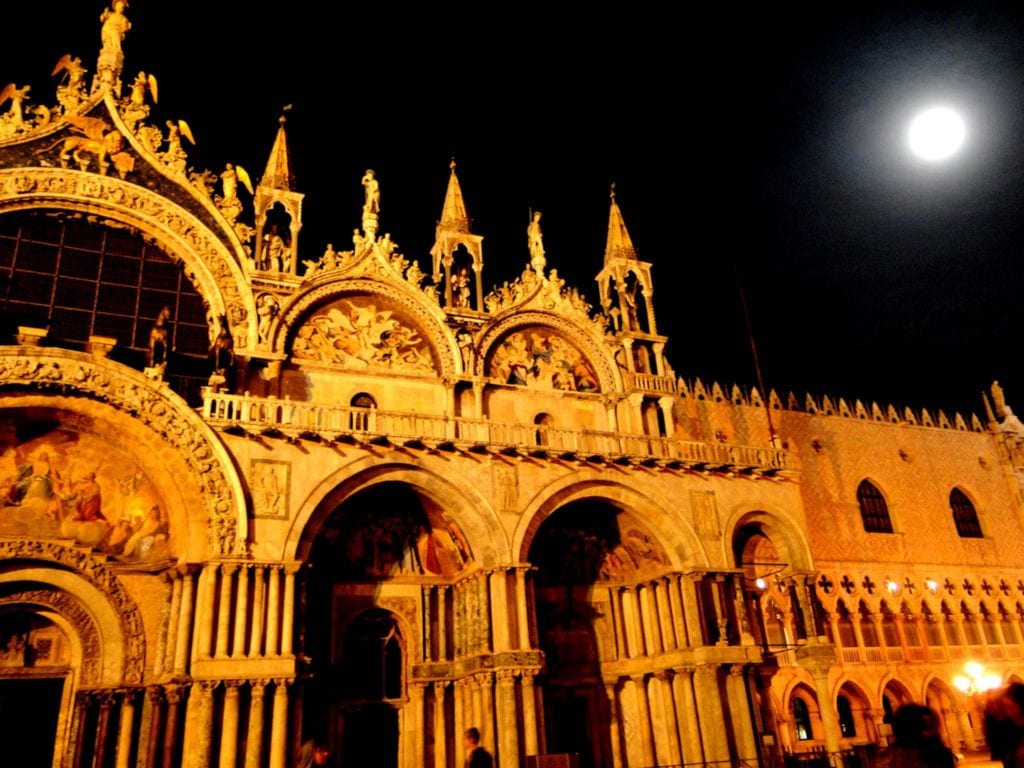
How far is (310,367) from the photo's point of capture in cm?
2128

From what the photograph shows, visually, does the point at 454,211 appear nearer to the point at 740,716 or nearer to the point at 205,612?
the point at 205,612

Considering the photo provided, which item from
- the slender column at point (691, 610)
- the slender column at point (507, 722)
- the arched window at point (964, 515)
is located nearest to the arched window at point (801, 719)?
the slender column at point (691, 610)

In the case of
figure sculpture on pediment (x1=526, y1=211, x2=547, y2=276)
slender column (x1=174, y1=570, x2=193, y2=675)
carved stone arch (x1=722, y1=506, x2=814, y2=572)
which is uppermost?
figure sculpture on pediment (x1=526, y1=211, x2=547, y2=276)

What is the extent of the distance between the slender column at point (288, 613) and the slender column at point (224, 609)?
106cm

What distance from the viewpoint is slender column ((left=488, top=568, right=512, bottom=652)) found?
18.6 meters

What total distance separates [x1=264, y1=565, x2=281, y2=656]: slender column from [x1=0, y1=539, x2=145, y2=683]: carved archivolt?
2.59 m

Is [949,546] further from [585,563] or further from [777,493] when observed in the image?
[585,563]

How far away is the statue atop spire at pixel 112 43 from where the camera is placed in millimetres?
22156

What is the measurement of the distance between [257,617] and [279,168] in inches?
505

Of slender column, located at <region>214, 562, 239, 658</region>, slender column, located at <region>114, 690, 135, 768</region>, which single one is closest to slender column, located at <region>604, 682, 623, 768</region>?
slender column, located at <region>214, 562, 239, 658</region>

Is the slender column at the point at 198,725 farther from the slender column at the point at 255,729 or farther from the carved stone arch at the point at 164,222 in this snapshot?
the carved stone arch at the point at 164,222

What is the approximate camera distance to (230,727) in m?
15.6

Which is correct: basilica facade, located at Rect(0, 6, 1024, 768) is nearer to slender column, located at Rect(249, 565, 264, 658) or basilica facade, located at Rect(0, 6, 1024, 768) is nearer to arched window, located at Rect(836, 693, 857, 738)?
slender column, located at Rect(249, 565, 264, 658)

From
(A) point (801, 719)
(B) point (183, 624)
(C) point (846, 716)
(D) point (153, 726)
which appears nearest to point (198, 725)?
(D) point (153, 726)
